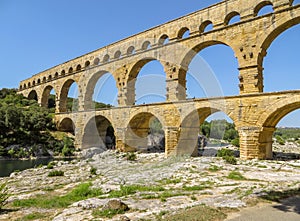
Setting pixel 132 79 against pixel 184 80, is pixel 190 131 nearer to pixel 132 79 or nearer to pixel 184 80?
pixel 184 80

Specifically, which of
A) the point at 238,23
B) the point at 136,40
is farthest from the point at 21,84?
the point at 238,23

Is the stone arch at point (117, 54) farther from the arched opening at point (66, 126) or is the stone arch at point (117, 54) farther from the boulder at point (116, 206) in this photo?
the boulder at point (116, 206)

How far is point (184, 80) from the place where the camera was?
65.0 ft

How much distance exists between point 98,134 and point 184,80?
1378cm

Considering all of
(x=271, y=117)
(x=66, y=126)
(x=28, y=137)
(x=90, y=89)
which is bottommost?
(x=28, y=137)

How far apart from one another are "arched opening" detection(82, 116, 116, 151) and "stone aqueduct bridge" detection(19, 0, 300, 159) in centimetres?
14

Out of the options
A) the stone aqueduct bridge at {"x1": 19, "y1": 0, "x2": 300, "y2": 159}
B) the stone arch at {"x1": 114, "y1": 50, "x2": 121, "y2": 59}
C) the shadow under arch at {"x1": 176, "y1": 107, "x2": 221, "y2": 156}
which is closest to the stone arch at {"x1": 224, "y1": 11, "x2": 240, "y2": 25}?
the stone aqueduct bridge at {"x1": 19, "y1": 0, "x2": 300, "y2": 159}

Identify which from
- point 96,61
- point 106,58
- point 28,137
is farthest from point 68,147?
point 106,58

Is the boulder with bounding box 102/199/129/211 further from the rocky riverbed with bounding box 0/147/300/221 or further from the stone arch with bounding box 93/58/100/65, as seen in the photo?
the stone arch with bounding box 93/58/100/65

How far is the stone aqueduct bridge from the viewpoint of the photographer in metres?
13.9

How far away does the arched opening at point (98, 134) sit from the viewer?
27025 millimetres

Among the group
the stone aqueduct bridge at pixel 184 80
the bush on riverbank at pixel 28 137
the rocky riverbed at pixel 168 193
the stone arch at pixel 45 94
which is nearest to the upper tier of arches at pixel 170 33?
the stone aqueduct bridge at pixel 184 80

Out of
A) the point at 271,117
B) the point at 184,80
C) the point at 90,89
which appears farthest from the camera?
the point at 90,89

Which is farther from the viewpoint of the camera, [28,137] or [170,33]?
[28,137]
